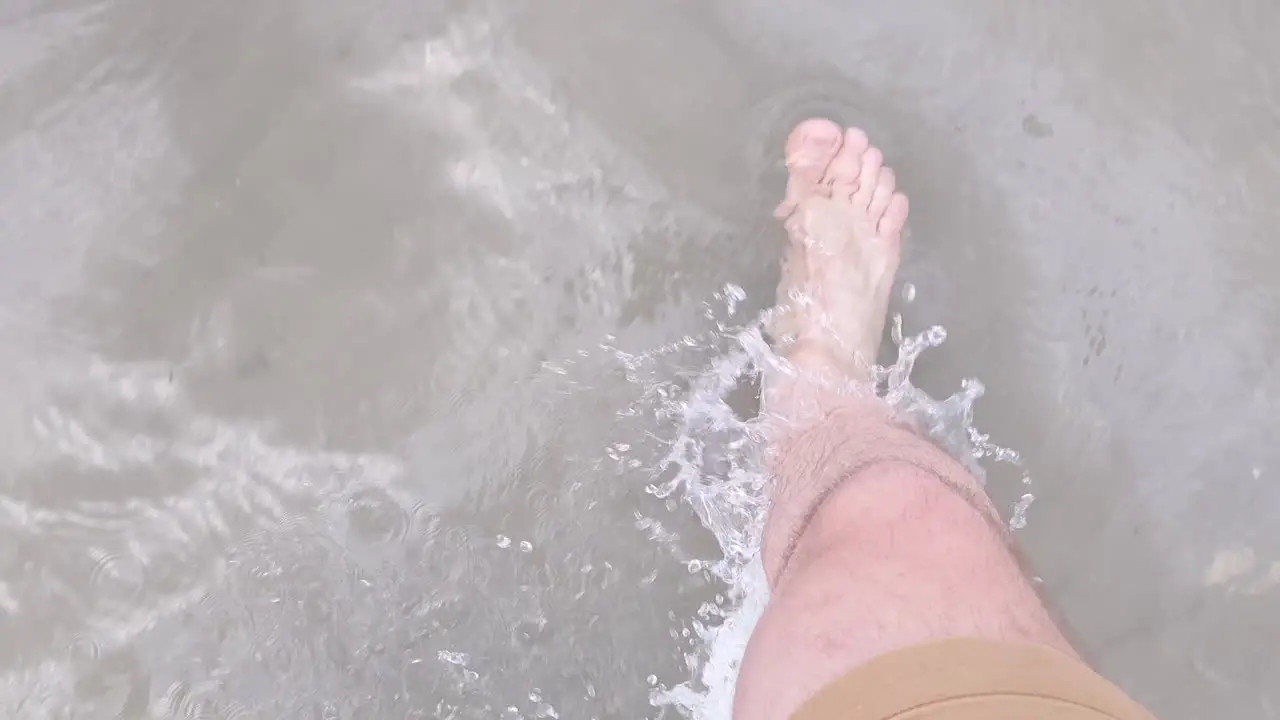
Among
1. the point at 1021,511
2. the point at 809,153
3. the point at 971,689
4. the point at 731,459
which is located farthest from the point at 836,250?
the point at 971,689

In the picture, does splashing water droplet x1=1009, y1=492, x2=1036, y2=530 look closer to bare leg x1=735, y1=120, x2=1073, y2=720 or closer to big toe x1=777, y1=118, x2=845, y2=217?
bare leg x1=735, y1=120, x2=1073, y2=720

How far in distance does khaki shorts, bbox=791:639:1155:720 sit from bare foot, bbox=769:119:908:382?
2.10 ft

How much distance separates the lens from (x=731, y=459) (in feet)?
4.86

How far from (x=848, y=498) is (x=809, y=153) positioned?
55cm

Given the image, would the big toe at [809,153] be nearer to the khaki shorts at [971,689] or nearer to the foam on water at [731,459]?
the foam on water at [731,459]

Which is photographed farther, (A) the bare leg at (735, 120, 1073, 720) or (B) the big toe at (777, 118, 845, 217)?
(B) the big toe at (777, 118, 845, 217)

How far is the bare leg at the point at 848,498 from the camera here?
104 centimetres

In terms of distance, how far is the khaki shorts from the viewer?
0.86m

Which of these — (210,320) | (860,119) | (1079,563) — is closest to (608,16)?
(860,119)

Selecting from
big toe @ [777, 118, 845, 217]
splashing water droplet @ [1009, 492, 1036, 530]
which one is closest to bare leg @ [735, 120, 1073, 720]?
big toe @ [777, 118, 845, 217]

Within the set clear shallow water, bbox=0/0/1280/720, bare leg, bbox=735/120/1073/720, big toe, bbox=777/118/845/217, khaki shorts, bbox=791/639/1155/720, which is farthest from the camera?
big toe, bbox=777/118/845/217

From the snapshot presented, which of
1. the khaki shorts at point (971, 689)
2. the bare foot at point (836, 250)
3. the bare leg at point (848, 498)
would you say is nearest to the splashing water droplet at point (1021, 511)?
the bare leg at point (848, 498)

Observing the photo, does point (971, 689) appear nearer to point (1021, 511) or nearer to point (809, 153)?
point (1021, 511)

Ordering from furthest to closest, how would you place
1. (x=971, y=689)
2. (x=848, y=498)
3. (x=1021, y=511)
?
(x=1021, y=511)
(x=848, y=498)
(x=971, y=689)
